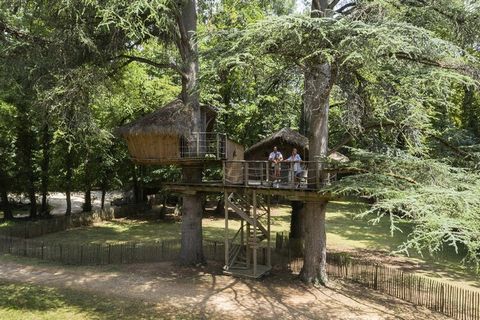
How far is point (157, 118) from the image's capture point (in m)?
16.7

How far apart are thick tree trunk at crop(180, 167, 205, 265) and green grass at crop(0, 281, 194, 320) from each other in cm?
454

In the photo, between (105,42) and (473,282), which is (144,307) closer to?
(105,42)

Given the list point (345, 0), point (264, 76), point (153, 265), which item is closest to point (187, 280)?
point (153, 265)

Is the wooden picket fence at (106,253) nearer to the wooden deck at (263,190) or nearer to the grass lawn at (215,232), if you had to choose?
the wooden deck at (263,190)

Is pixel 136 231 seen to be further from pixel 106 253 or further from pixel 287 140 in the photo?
pixel 287 140

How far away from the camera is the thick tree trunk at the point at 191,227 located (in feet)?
59.4

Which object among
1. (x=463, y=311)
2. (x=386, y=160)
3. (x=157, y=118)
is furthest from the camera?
(x=157, y=118)

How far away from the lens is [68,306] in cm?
1329

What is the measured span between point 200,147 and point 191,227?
12.6 ft

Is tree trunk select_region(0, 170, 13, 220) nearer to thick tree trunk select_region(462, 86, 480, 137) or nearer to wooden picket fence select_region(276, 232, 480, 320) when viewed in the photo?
wooden picket fence select_region(276, 232, 480, 320)

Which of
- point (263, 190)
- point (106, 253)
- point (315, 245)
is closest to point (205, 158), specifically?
point (263, 190)

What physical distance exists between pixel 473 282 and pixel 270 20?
47.0 ft

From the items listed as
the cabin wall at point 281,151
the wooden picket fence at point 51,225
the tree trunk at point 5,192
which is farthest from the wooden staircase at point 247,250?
the tree trunk at point 5,192

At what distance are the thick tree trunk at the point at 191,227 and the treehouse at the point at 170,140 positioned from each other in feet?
4.56
